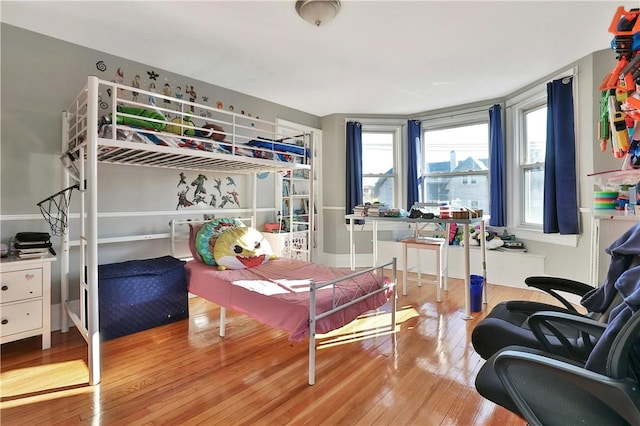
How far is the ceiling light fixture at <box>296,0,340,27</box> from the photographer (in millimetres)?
2184

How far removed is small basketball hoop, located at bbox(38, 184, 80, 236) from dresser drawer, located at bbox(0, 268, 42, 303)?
0.49m

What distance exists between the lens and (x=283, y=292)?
2158 mm

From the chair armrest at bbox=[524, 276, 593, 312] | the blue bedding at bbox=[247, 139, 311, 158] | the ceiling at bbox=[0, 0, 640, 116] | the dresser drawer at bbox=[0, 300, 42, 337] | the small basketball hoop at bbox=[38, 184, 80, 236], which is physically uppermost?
the ceiling at bbox=[0, 0, 640, 116]

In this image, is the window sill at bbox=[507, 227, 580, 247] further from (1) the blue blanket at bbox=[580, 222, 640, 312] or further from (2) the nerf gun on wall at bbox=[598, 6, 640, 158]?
(1) the blue blanket at bbox=[580, 222, 640, 312]

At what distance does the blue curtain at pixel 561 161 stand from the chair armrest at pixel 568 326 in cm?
263

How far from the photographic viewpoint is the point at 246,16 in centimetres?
239

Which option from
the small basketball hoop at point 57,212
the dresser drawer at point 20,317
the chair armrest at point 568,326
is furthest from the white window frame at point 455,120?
the dresser drawer at point 20,317

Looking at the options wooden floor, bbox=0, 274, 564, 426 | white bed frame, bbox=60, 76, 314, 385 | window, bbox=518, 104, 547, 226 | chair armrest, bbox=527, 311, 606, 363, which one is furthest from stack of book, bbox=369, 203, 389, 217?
chair armrest, bbox=527, 311, 606, 363

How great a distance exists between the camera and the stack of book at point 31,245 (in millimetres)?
2346

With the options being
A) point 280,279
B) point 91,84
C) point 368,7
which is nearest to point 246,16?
point 368,7

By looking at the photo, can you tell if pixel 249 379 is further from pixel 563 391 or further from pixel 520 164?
pixel 520 164

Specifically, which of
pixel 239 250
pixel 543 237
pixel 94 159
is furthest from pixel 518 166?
pixel 94 159

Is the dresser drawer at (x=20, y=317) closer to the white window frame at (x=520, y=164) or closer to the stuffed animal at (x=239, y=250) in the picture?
the stuffed animal at (x=239, y=250)

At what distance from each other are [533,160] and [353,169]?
7.90 ft
